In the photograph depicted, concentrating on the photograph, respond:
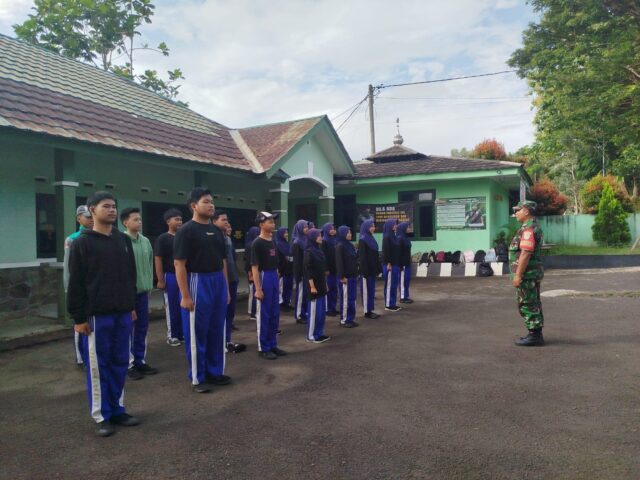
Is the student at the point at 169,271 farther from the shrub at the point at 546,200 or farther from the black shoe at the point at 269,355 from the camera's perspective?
the shrub at the point at 546,200

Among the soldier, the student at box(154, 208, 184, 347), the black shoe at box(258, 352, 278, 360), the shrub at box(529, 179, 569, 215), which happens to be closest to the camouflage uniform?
the soldier

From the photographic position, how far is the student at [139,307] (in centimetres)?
523

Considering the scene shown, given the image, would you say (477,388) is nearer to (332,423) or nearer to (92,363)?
(332,423)

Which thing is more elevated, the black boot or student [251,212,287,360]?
student [251,212,287,360]

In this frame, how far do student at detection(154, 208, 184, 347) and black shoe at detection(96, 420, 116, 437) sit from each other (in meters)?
2.74

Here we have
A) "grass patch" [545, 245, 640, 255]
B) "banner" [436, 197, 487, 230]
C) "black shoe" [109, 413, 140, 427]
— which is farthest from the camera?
"grass patch" [545, 245, 640, 255]

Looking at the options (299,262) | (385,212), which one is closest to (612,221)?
(385,212)

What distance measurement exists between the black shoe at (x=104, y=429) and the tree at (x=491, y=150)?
2502 cm

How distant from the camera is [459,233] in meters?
15.1

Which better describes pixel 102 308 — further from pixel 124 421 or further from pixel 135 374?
pixel 135 374

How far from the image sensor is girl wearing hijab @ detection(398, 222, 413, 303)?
9453 mm

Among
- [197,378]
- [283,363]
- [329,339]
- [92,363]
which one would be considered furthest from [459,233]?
[92,363]

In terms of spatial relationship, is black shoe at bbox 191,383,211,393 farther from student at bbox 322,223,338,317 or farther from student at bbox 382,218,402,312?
Result: student at bbox 382,218,402,312

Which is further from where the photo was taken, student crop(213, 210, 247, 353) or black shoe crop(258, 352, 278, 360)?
student crop(213, 210, 247, 353)
